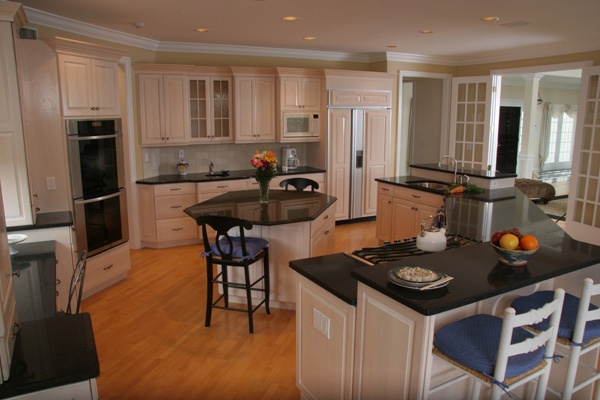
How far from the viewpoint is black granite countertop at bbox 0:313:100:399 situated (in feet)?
5.07

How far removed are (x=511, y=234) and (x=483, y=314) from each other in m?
0.44

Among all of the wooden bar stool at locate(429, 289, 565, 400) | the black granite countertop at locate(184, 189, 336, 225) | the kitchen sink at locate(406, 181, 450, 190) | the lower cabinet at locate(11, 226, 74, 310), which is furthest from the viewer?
the kitchen sink at locate(406, 181, 450, 190)

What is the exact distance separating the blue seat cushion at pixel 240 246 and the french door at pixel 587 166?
4.52m

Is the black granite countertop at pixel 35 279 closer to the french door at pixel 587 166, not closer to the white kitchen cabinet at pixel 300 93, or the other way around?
the white kitchen cabinet at pixel 300 93

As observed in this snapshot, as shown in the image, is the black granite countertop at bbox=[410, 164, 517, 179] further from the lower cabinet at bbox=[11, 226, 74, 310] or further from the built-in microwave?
the lower cabinet at bbox=[11, 226, 74, 310]

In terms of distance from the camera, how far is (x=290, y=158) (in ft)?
22.8

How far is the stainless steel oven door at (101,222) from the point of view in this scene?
416cm

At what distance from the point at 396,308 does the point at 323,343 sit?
635mm

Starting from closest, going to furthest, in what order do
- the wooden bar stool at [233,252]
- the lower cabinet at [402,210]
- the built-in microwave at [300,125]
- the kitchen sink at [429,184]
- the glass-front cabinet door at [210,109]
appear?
the wooden bar stool at [233,252] → the lower cabinet at [402,210] → the kitchen sink at [429,184] → the glass-front cabinet door at [210,109] → the built-in microwave at [300,125]

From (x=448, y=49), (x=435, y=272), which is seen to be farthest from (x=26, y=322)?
(x=448, y=49)

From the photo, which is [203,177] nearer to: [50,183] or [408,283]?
[50,183]

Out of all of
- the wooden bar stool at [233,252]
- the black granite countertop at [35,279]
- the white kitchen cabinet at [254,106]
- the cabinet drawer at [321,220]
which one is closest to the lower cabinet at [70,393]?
the black granite countertop at [35,279]

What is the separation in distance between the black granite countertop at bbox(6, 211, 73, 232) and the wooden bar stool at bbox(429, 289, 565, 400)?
3.04m

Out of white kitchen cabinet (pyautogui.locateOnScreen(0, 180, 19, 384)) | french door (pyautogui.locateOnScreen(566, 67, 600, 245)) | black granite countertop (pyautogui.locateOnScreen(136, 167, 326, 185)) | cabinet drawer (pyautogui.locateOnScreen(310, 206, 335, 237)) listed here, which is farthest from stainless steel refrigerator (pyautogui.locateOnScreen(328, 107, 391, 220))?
white kitchen cabinet (pyautogui.locateOnScreen(0, 180, 19, 384))
